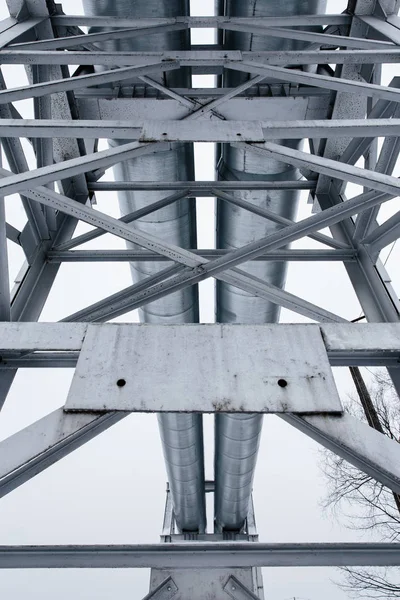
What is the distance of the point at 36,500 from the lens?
2427cm

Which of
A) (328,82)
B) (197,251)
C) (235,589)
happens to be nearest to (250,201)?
(197,251)

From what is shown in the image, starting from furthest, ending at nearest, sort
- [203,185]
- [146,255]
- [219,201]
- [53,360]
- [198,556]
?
[219,201], [203,185], [146,255], [198,556], [53,360]

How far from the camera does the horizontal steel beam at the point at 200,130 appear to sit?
2695mm

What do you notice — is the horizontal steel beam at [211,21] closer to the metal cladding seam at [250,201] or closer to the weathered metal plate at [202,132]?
the metal cladding seam at [250,201]

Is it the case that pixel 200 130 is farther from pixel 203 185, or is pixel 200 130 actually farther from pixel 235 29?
pixel 203 185

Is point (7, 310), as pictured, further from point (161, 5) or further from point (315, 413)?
point (161, 5)

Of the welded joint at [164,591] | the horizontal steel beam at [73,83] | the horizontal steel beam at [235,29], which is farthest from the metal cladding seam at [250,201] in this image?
the welded joint at [164,591]

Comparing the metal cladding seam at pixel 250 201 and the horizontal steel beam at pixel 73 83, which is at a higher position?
the metal cladding seam at pixel 250 201

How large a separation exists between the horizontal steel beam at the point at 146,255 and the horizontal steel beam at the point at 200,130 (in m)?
1.68

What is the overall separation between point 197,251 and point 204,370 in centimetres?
300

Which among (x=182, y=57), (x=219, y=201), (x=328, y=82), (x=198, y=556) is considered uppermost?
(x=219, y=201)

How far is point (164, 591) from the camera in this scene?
389 centimetres

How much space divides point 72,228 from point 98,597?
31.9 meters

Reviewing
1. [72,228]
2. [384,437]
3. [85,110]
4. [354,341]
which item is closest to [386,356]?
[354,341]
